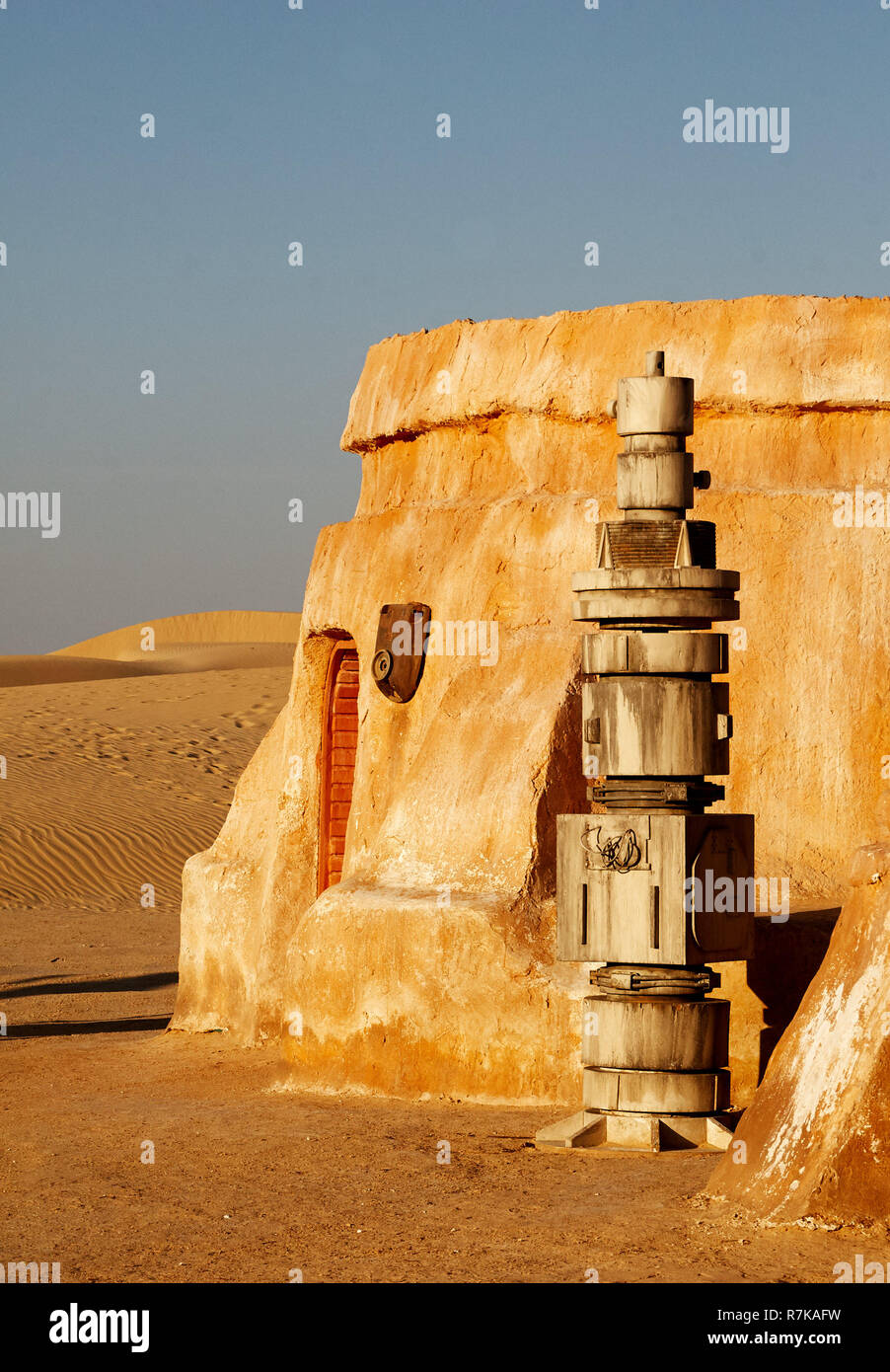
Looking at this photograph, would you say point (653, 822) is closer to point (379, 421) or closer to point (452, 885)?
point (452, 885)

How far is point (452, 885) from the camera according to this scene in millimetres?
8727

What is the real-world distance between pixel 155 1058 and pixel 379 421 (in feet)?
13.0

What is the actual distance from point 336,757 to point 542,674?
246 cm

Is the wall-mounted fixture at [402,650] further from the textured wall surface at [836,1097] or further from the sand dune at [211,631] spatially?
the sand dune at [211,631]

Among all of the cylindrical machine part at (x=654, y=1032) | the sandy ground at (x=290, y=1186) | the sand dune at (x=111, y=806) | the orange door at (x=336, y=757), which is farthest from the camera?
the sand dune at (x=111, y=806)

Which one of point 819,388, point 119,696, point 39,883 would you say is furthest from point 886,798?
point 119,696

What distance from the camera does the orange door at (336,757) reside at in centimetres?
1092

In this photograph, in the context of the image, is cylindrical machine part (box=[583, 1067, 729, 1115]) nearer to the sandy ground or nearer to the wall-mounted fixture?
the sandy ground

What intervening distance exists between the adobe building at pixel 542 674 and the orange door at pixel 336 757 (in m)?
0.75

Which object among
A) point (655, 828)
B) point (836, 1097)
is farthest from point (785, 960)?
point (836, 1097)

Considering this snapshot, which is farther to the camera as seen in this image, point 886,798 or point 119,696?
point 119,696

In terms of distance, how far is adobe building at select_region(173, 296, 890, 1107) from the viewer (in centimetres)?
834
